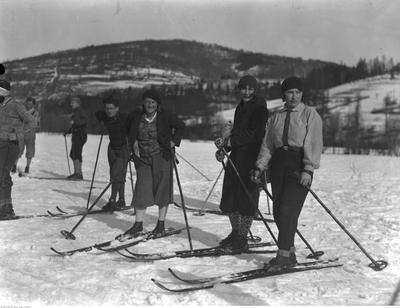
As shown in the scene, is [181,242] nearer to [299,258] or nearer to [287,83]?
[299,258]

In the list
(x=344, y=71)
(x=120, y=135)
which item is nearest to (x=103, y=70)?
(x=344, y=71)

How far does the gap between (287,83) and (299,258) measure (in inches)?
72.3

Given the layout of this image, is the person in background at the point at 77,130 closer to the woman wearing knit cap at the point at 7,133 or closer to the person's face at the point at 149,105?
the woman wearing knit cap at the point at 7,133

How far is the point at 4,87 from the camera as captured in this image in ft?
20.7

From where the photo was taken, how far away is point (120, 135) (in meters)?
7.40

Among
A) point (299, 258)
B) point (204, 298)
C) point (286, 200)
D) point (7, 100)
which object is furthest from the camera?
point (7, 100)

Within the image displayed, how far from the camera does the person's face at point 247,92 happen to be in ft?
15.5

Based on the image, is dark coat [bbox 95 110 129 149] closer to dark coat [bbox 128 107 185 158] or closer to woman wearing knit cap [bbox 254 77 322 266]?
dark coat [bbox 128 107 185 158]

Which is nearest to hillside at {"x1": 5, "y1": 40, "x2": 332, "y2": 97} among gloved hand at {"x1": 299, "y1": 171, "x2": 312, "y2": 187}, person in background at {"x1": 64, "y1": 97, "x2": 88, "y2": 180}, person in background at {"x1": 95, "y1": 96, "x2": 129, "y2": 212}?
person in background at {"x1": 64, "y1": 97, "x2": 88, "y2": 180}

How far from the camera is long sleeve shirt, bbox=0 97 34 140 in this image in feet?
20.7

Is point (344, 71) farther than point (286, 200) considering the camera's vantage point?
Yes

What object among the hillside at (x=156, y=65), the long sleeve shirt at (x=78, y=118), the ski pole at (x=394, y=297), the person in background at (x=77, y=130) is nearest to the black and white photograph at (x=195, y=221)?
the ski pole at (x=394, y=297)

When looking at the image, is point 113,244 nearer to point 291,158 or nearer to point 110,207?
point 291,158

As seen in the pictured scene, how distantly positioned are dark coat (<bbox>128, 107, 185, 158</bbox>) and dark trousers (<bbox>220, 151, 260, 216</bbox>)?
854mm
